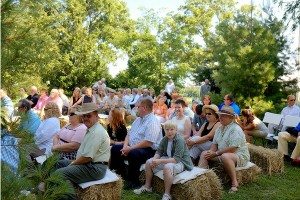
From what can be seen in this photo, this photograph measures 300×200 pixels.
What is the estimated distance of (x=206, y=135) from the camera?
673cm

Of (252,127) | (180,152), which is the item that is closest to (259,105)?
(252,127)

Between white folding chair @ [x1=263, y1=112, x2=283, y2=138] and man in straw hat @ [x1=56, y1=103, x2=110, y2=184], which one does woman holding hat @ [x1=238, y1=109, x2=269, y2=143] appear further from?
man in straw hat @ [x1=56, y1=103, x2=110, y2=184]

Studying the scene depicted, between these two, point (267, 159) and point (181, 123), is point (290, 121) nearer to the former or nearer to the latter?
point (267, 159)

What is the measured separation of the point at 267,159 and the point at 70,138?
3.58 m

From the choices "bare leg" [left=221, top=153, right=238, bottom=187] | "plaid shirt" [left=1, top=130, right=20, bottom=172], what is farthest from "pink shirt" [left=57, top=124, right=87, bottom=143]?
"plaid shirt" [left=1, top=130, right=20, bottom=172]

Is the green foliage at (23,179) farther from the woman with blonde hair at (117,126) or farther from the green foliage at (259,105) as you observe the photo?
the green foliage at (259,105)

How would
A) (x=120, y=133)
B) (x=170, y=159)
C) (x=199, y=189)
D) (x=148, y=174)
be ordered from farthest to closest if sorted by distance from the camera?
(x=120, y=133) < (x=148, y=174) < (x=170, y=159) < (x=199, y=189)

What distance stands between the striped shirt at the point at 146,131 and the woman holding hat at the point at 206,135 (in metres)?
0.69

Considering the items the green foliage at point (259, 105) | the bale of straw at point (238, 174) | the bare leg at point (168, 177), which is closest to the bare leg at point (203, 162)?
the bale of straw at point (238, 174)

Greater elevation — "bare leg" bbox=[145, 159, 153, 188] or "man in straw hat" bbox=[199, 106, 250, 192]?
"man in straw hat" bbox=[199, 106, 250, 192]

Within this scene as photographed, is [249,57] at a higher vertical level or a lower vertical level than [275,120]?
higher

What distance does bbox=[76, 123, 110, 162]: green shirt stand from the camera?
4750mm

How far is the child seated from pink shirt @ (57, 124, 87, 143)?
105 cm

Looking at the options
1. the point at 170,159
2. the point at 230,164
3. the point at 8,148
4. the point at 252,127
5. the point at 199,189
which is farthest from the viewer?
the point at 252,127
